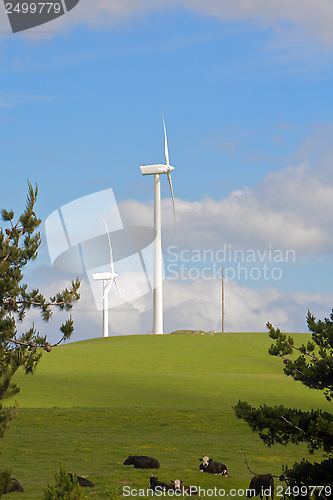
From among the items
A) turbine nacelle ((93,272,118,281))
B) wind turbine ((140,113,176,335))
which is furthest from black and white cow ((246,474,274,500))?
turbine nacelle ((93,272,118,281))

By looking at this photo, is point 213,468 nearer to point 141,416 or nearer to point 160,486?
point 160,486

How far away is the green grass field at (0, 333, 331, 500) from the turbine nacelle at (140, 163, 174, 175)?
1043 inches

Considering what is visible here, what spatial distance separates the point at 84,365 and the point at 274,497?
4665 centimetres

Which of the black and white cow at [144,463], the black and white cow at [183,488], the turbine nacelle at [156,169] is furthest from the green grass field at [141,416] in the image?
the turbine nacelle at [156,169]

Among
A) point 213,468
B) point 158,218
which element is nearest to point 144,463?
point 213,468

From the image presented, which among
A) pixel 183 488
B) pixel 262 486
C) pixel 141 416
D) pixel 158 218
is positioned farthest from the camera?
pixel 158 218

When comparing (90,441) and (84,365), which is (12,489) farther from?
(84,365)

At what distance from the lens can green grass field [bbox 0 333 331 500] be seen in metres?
20.5

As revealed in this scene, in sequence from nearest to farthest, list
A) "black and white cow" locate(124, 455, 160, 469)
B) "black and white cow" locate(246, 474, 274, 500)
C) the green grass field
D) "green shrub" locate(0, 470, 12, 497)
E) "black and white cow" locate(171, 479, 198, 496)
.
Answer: "green shrub" locate(0, 470, 12, 497) → "black and white cow" locate(246, 474, 274, 500) → "black and white cow" locate(171, 479, 198, 496) → "black and white cow" locate(124, 455, 160, 469) → the green grass field

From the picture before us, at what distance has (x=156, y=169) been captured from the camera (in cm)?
7756

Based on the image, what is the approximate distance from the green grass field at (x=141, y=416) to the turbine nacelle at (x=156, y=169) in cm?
2648

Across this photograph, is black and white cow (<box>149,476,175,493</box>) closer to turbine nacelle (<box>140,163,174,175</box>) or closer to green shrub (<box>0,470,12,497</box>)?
green shrub (<box>0,470,12,497</box>)

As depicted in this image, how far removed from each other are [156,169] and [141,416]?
48908mm

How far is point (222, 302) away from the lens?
10106cm
